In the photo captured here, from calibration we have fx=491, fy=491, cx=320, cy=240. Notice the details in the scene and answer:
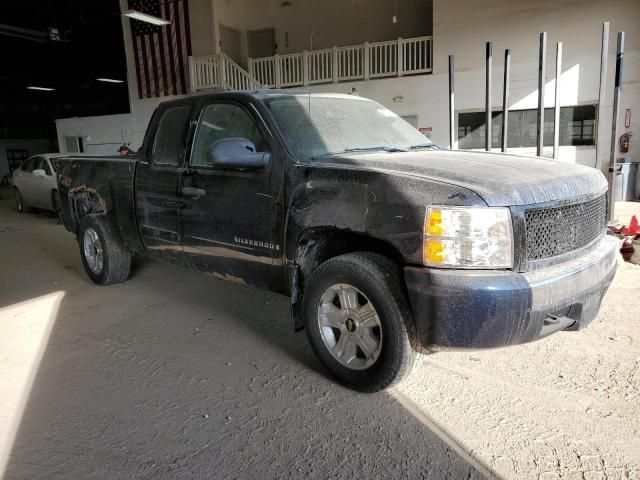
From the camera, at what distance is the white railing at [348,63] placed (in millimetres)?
15367

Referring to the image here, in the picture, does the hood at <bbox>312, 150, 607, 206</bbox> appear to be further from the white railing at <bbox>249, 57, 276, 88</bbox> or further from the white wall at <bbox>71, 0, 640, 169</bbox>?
the white railing at <bbox>249, 57, 276, 88</bbox>

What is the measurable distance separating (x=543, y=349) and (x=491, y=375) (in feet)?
2.00

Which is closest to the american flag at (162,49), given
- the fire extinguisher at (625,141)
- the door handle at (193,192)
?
the fire extinguisher at (625,141)

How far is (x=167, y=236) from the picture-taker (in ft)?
14.2

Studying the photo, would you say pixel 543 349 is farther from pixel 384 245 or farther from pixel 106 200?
pixel 106 200

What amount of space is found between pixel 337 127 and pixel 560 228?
1.75 m

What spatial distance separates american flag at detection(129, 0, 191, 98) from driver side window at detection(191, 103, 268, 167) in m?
Answer: 15.4

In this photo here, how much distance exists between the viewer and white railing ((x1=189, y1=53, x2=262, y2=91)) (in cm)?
1678

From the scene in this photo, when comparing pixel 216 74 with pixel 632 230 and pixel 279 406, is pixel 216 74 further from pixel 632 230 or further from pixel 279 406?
pixel 279 406

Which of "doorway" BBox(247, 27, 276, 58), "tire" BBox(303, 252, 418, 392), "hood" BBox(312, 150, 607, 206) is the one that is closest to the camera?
"hood" BBox(312, 150, 607, 206)

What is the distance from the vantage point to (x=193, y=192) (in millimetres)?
3969

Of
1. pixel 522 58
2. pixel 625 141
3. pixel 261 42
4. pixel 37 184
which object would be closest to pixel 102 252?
pixel 37 184

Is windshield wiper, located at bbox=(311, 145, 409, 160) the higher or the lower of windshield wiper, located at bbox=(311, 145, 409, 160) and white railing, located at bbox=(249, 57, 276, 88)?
the lower

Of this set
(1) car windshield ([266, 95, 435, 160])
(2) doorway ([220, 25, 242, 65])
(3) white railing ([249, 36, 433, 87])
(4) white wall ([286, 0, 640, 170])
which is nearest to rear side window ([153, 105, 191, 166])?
(1) car windshield ([266, 95, 435, 160])
